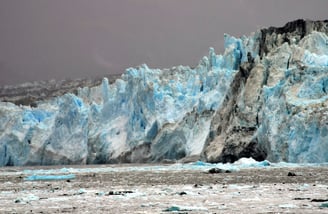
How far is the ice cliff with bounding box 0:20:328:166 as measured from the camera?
36.5m

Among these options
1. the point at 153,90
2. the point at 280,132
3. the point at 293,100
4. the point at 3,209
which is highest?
the point at 153,90

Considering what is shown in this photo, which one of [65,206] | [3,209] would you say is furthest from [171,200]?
[3,209]

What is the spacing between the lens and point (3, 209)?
1023 cm

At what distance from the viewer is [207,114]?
52.9 metres

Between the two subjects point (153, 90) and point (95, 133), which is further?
point (95, 133)

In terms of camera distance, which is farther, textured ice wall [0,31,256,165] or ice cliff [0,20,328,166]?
textured ice wall [0,31,256,165]

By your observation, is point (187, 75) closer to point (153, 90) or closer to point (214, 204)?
point (153, 90)

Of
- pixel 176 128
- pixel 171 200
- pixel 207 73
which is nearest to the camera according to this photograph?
pixel 171 200

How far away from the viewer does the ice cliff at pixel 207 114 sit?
3653cm

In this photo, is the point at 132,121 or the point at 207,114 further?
the point at 132,121

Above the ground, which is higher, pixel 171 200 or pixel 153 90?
pixel 153 90

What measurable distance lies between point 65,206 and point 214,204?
3.19 m

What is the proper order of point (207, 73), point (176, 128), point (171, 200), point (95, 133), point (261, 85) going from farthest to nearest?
point (95, 133) < point (207, 73) < point (176, 128) < point (261, 85) < point (171, 200)

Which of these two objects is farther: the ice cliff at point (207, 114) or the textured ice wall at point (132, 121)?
the textured ice wall at point (132, 121)
